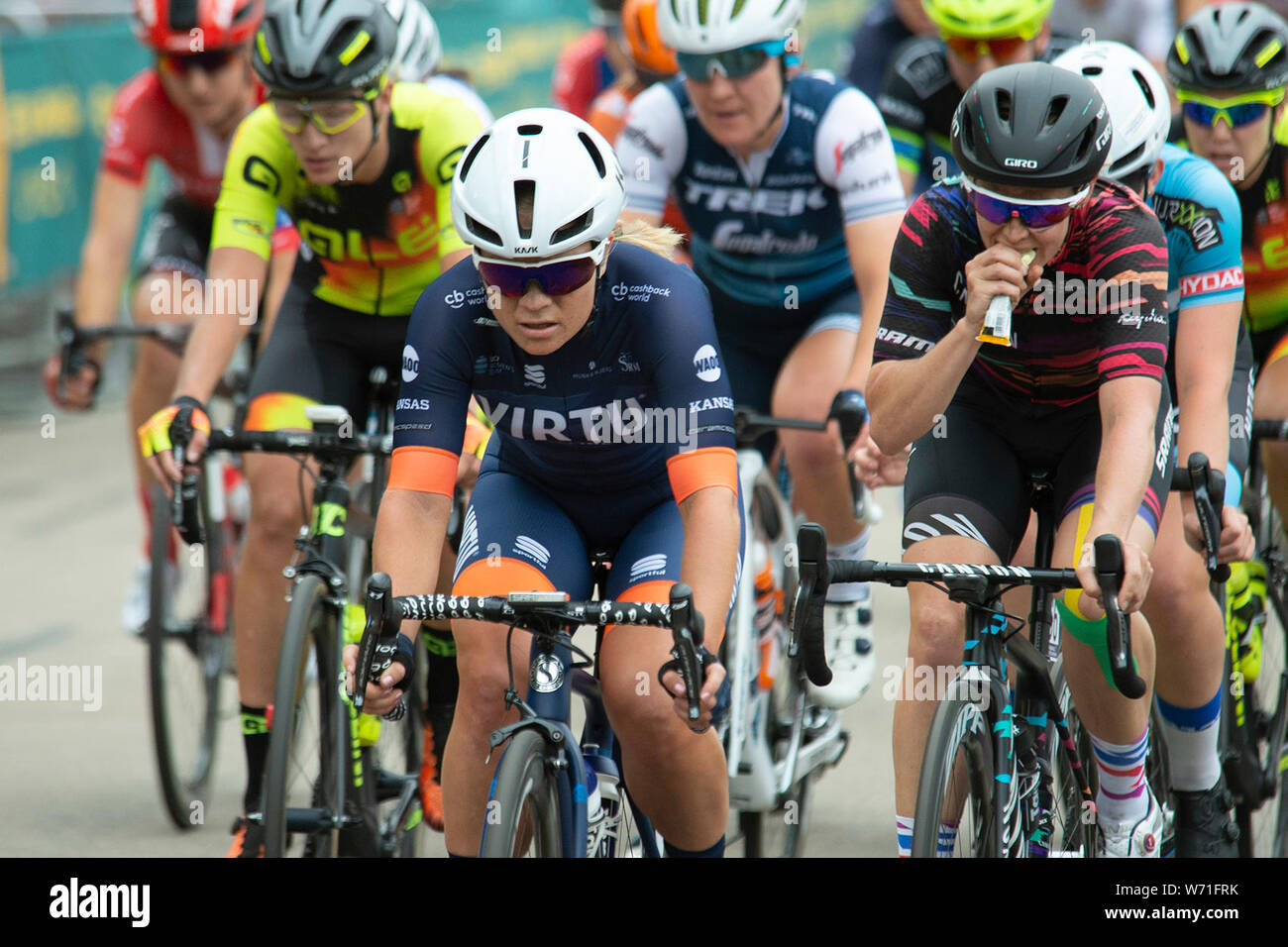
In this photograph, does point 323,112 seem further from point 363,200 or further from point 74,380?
point 74,380

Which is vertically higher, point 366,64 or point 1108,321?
point 366,64

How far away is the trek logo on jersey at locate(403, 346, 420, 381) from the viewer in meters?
3.91

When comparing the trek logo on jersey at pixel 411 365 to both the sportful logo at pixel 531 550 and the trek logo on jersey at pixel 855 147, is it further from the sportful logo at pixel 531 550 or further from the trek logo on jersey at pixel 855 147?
the trek logo on jersey at pixel 855 147

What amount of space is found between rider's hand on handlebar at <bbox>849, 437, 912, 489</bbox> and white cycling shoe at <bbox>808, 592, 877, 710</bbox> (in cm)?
140

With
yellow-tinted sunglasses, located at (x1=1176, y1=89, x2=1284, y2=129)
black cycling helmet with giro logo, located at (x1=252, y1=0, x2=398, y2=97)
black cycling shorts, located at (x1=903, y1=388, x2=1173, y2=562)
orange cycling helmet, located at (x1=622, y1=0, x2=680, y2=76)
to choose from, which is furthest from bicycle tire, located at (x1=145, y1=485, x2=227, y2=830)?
yellow-tinted sunglasses, located at (x1=1176, y1=89, x2=1284, y2=129)

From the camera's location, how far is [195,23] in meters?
6.21

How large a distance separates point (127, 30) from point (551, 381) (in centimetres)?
979

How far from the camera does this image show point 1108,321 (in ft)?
12.7

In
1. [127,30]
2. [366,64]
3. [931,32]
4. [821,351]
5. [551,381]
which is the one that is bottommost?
[551,381]

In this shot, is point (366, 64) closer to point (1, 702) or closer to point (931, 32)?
point (1, 702)

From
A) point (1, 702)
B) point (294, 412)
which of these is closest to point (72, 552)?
point (1, 702)

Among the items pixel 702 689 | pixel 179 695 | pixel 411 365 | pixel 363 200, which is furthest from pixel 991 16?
pixel 179 695

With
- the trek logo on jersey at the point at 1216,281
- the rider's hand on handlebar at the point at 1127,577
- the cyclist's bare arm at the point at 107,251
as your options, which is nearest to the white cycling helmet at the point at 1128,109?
the trek logo on jersey at the point at 1216,281
